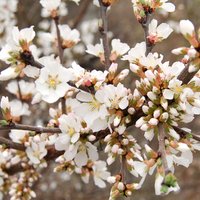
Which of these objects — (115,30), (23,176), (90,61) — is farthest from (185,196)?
(23,176)

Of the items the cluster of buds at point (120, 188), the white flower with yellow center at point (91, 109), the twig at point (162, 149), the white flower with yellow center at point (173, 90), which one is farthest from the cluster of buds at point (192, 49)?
the cluster of buds at point (120, 188)

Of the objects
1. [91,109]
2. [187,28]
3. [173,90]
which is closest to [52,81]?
[91,109]

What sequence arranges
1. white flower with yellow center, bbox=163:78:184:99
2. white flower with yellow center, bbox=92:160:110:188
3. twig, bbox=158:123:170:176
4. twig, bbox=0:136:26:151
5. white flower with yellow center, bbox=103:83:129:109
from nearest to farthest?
1. twig, bbox=158:123:170:176
2. white flower with yellow center, bbox=163:78:184:99
3. white flower with yellow center, bbox=103:83:129:109
4. twig, bbox=0:136:26:151
5. white flower with yellow center, bbox=92:160:110:188

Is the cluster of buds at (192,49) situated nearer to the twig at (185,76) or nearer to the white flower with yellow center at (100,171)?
the twig at (185,76)

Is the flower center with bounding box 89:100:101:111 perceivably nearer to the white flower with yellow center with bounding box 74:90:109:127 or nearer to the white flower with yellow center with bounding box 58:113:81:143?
the white flower with yellow center with bounding box 74:90:109:127

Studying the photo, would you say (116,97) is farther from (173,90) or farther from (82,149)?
(82,149)

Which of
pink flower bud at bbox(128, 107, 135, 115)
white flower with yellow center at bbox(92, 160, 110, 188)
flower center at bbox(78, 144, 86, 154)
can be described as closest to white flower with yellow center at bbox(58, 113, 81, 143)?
flower center at bbox(78, 144, 86, 154)

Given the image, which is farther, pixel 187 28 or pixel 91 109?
pixel 91 109

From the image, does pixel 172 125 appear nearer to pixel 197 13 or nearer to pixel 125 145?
pixel 125 145
